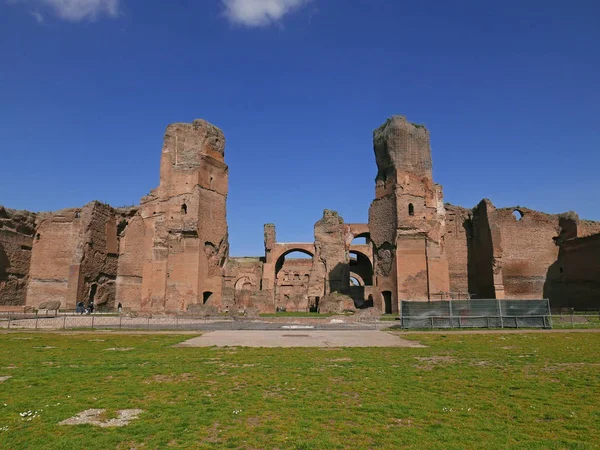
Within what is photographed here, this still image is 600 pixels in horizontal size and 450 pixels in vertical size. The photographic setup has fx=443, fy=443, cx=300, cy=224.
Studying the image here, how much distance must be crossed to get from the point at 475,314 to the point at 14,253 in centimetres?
3084

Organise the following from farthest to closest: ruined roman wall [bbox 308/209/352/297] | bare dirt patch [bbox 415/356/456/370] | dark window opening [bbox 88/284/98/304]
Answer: ruined roman wall [bbox 308/209/352/297] < dark window opening [bbox 88/284/98/304] < bare dirt patch [bbox 415/356/456/370]

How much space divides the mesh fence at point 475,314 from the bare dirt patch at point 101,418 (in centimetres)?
1375

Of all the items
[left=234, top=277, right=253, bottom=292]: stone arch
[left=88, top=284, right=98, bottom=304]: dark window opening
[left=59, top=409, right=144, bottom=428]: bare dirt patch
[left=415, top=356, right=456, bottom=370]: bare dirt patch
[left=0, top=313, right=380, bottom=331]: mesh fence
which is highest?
[left=234, top=277, right=253, bottom=292]: stone arch

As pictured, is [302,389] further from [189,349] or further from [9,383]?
[189,349]

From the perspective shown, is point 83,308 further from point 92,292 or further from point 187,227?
point 187,227

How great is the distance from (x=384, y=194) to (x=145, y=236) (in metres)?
17.8

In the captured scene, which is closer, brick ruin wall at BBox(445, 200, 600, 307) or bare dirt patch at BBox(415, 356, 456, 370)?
bare dirt patch at BBox(415, 356, 456, 370)

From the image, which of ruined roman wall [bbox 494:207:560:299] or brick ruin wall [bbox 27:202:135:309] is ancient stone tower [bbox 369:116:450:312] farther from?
brick ruin wall [bbox 27:202:135:309]

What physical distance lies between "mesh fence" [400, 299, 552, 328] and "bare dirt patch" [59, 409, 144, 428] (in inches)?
541

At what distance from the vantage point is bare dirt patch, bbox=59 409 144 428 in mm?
4488

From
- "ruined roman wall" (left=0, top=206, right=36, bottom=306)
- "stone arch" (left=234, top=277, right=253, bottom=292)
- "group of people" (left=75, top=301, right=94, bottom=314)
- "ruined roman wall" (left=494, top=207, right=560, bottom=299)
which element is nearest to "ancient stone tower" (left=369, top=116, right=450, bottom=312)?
"ruined roman wall" (left=494, top=207, right=560, bottom=299)

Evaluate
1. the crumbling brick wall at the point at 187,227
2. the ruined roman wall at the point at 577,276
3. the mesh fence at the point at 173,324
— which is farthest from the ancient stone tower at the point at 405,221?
the crumbling brick wall at the point at 187,227

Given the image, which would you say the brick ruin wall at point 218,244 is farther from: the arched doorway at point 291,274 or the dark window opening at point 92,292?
the arched doorway at point 291,274

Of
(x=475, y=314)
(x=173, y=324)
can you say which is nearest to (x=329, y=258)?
(x=173, y=324)
